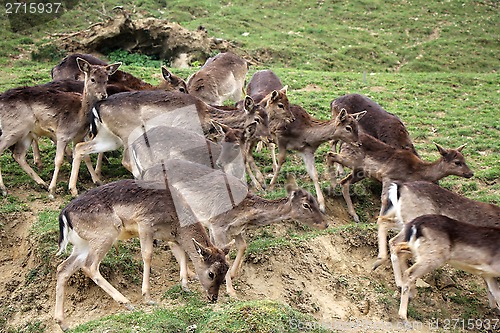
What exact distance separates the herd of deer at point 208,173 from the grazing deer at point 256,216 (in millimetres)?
16

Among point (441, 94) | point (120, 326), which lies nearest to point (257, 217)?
point (120, 326)

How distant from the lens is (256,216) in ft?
30.1

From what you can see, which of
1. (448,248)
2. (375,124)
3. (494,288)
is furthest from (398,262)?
(375,124)

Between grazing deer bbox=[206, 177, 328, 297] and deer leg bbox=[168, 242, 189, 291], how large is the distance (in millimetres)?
581

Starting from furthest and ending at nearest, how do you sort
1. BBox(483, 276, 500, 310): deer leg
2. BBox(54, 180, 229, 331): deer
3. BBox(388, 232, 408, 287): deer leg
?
BBox(483, 276, 500, 310): deer leg, BBox(388, 232, 408, 287): deer leg, BBox(54, 180, 229, 331): deer

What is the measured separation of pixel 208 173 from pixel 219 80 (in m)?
5.33

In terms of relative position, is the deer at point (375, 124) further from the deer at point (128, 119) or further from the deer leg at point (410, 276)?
the deer leg at point (410, 276)

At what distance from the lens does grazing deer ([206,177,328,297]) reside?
909cm

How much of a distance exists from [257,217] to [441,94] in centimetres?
1206

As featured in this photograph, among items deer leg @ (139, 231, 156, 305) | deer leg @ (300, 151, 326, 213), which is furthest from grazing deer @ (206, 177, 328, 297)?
deer leg @ (300, 151, 326, 213)

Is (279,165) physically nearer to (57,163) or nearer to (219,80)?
(219,80)

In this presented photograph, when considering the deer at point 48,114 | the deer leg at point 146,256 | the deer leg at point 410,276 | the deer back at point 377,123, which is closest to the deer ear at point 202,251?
the deer leg at point 146,256

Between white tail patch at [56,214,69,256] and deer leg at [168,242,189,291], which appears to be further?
deer leg at [168,242,189,291]

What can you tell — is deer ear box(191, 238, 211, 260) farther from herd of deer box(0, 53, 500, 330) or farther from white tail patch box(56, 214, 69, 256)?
white tail patch box(56, 214, 69, 256)
